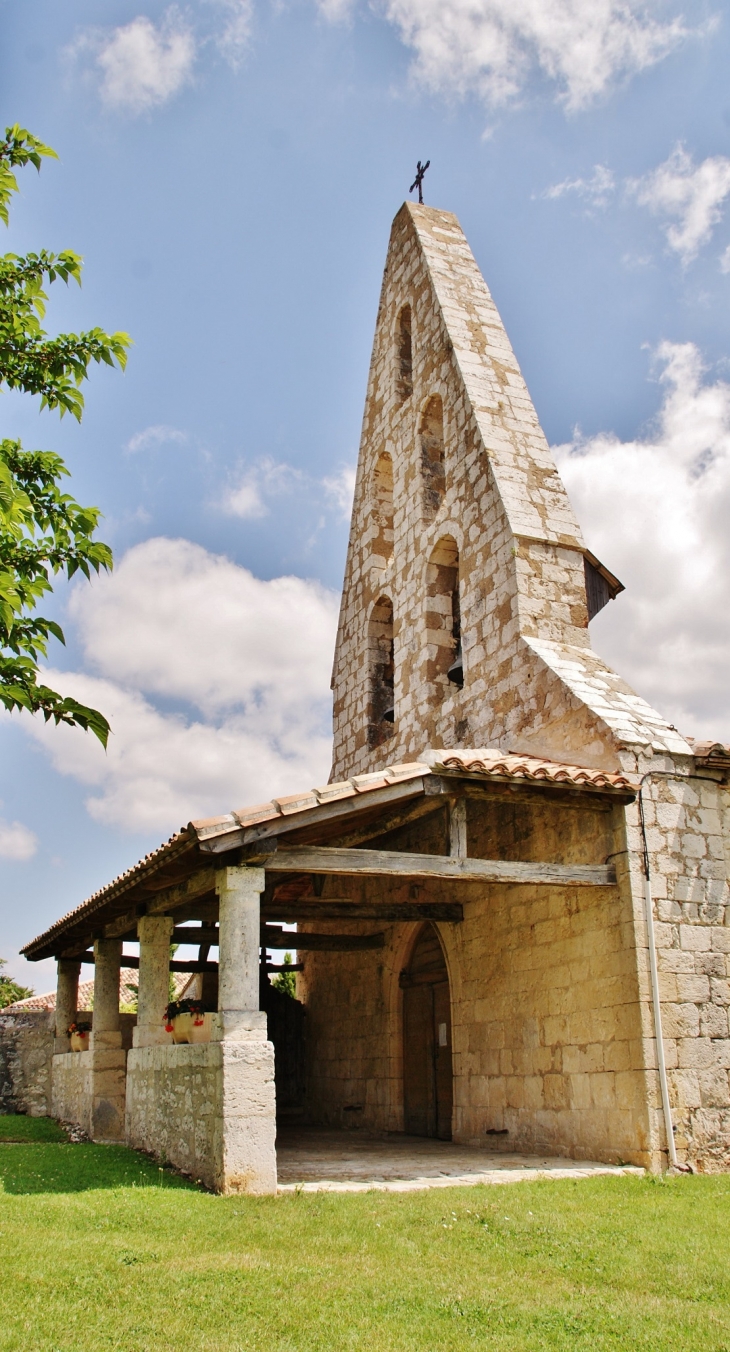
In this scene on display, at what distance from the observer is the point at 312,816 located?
7398 millimetres

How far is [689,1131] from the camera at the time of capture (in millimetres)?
7781

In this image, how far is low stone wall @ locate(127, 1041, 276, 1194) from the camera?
6742 millimetres

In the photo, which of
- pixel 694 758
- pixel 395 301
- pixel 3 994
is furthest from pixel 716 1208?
pixel 3 994

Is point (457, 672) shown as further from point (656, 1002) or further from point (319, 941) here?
point (656, 1002)

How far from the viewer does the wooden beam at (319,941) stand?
38.9ft

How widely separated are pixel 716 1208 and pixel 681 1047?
1591 mm

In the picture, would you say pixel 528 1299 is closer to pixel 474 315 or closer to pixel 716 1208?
pixel 716 1208

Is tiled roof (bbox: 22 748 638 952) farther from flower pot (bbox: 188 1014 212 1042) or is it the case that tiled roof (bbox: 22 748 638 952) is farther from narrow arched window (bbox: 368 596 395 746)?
narrow arched window (bbox: 368 596 395 746)

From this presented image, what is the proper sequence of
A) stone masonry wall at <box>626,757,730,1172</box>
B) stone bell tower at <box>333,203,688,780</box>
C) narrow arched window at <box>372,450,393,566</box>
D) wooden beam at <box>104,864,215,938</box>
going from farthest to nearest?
narrow arched window at <box>372,450,393,566</box> → stone bell tower at <box>333,203,688,780</box> → wooden beam at <box>104,864,215,938</box> → stone masonry wall at <box>626,757,730,1172</box>

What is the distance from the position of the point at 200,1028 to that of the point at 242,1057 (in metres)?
1.19

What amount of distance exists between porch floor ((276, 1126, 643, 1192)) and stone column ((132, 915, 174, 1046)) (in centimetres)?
164

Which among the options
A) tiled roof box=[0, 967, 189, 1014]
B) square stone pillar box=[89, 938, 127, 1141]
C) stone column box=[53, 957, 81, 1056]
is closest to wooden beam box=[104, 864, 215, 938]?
square stone pillar box=[89, 938, 127, 1141]

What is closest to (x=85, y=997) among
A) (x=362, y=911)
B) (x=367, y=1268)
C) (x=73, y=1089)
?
(x=73, y=1089)

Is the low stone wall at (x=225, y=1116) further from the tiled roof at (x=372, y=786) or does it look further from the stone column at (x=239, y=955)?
the tiled roof at (x=372, y=786)
